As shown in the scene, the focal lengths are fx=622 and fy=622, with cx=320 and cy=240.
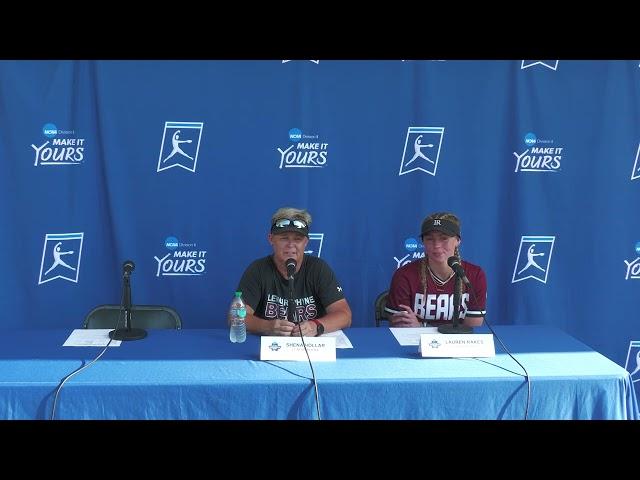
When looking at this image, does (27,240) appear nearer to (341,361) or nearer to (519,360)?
(341,361)

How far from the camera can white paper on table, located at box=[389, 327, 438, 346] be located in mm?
2829

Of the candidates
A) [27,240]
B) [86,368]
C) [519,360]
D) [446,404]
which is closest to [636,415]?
[519,360]

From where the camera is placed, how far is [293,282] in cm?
319

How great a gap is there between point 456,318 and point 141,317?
167cm

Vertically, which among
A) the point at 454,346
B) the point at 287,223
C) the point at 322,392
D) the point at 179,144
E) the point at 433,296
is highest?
the point at 179,144

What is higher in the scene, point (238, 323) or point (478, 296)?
point (478, 296)

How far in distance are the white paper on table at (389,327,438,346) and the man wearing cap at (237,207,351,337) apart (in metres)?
0.26

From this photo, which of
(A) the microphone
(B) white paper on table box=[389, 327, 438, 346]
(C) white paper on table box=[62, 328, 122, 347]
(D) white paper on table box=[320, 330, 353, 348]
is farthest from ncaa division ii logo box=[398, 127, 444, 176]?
(C) white paper on table box=[62, 328, 122, 347]

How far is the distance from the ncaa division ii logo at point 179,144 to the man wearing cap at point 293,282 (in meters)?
1.04

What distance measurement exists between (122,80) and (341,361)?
2409mm

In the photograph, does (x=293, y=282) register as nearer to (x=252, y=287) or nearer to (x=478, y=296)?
(x=252, y=287)

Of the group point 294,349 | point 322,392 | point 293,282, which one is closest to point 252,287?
point 293,282

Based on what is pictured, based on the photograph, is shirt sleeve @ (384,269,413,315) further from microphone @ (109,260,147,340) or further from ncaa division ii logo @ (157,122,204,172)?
ncaa division ii logo @ (157,122,204,172)

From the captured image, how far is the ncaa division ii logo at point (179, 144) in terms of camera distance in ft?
13.0
